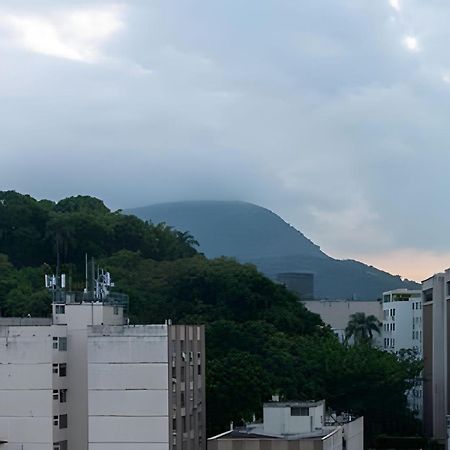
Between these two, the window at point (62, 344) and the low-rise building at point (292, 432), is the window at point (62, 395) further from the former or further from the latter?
the low-rise building at point (292, 432)

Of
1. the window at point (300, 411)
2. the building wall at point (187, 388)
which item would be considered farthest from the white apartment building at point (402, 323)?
the window at point (300, 411)

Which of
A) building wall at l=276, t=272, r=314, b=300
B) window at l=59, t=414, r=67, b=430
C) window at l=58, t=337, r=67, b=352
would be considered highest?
building wall at l=276, t=272, r=314, b=300

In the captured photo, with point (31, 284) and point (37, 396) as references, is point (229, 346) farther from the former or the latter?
point (37, 396)

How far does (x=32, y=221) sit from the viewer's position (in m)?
92.6

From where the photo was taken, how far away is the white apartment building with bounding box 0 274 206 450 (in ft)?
136

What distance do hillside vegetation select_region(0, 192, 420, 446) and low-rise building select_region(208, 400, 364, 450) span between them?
7.52m

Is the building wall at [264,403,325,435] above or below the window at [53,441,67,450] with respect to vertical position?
above

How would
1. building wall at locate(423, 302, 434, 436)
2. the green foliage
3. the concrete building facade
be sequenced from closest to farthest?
the concrete building facade < building wall at locate(423, 302, 434, 436) < the green foliage

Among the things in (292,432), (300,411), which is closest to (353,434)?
(300,411)

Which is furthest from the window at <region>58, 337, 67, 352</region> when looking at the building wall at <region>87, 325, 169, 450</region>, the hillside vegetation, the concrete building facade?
the concrete building facade

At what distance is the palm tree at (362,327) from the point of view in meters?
96.7

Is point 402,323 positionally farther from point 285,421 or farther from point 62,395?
point 62,395

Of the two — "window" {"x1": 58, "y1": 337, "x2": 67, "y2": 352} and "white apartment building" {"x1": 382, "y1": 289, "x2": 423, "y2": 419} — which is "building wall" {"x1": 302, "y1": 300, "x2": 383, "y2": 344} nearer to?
"white apartment building" {"x1": 382, "y1": 289, "x2": 423, "y2": 419}

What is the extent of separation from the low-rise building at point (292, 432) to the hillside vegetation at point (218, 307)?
24.7 ft
